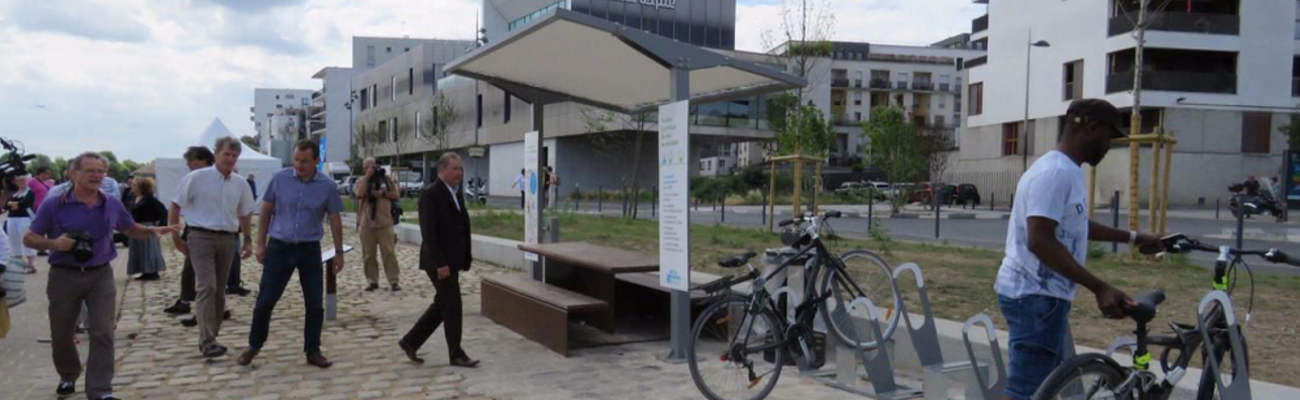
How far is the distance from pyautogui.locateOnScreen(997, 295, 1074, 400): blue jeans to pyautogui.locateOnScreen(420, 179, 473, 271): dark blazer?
13.0 ft

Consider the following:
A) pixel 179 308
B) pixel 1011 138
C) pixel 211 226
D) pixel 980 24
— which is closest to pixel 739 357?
pixel 211 226

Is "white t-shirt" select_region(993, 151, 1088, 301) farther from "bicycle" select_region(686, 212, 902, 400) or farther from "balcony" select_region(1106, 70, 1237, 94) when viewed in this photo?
"balcony" select_region(1106, 70, 1237, 94)

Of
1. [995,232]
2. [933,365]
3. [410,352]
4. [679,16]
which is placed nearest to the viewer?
[933,365]

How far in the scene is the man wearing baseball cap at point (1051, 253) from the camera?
322cm

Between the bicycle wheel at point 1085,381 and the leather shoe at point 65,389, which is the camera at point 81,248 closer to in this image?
the leather shoe at point 65,389

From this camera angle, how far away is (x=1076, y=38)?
43219 mm

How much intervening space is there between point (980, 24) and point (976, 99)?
13.1 metres

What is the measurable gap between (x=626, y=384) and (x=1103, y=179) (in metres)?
42.8

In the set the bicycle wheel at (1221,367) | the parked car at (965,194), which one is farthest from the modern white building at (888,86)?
the bicycle wheel at (1221,367)

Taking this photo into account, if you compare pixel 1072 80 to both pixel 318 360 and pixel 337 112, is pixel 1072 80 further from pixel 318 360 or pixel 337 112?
pixel 337 112

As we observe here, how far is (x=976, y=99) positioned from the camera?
52625 millimetres

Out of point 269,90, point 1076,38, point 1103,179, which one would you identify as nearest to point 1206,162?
point 1103,179

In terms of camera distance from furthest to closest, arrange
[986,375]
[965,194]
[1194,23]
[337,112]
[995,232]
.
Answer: [337,112]
[965,194]
[1194,23]
[995,232]
[986,375]

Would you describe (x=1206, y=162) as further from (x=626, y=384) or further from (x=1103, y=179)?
(x=626, y=384)
